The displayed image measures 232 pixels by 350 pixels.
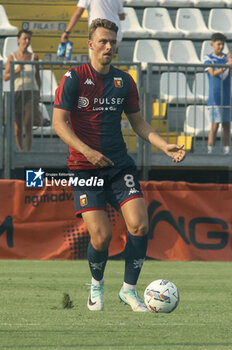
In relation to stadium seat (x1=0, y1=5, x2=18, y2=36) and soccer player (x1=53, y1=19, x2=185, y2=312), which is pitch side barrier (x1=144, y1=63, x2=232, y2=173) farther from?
soccer player (x1=53, y1=19, x2=185, y2=312)

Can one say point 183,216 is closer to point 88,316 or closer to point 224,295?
point 224,295

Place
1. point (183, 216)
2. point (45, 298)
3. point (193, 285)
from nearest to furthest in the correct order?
point (45, 298) < point (193, 285) < point (183, 216)

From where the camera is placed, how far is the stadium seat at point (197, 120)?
13.1 meters

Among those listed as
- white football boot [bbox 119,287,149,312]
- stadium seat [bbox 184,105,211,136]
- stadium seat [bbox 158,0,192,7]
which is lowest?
white football boot [bbox 119,287,149,312]

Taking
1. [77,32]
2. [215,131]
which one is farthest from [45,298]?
[77,32]

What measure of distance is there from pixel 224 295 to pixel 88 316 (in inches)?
85.2

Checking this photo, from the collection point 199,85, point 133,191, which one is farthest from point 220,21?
point 133,191

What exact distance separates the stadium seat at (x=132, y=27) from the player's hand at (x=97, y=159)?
1077 cm

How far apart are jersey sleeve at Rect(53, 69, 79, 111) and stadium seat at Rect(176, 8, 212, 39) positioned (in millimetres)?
11153

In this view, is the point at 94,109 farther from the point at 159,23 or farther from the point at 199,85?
the point at 159,23

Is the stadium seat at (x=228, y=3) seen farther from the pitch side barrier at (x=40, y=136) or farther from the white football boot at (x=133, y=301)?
the white football boot at (x=133, y=301)

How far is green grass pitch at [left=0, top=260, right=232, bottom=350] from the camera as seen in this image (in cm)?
518

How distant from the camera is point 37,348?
4918 millimetres

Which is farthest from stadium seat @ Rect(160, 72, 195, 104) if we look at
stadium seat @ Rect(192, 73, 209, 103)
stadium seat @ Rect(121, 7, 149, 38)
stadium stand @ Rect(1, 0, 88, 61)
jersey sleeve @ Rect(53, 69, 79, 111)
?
jersey sleeve @ Rect(53, 69, 79, 111)
